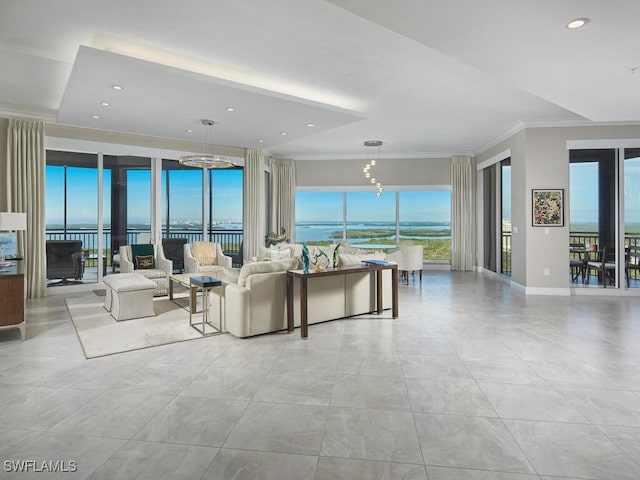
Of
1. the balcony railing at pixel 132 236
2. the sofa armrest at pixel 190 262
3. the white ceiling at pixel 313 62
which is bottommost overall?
the sofa armrest at pixel 190 262

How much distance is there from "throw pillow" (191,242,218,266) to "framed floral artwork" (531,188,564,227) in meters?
6.03

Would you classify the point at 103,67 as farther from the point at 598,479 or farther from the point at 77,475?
the point at 598,479

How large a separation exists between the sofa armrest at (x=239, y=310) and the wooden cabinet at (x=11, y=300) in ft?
7.30

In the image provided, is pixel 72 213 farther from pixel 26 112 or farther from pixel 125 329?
pixel 125 329

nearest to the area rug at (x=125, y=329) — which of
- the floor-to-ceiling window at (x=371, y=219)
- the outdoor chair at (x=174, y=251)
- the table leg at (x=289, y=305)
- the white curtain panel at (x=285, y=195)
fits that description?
the table leg at (x=289, y=305)

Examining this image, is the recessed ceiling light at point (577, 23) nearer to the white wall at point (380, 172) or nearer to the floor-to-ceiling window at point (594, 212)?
the floor-to-ceiling window at point (594, 212)

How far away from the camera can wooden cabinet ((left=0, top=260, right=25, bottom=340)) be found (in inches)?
168

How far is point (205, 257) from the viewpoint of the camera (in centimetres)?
796

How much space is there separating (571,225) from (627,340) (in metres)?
3.32

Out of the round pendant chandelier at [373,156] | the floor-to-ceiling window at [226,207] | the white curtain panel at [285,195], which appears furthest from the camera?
the white curtain panel at [285,195]

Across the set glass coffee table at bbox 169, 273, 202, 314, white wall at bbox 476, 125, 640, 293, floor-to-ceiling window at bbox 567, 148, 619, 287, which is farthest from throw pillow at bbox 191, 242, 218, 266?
floor-to-ceiling window at bbox 567, 148, 619, 287

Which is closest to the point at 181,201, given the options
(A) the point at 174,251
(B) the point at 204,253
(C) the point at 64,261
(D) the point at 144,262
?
(A) the point at 174,251

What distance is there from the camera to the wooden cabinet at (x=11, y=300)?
168 inches

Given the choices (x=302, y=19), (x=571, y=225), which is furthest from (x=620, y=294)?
(x=302, y=19)
